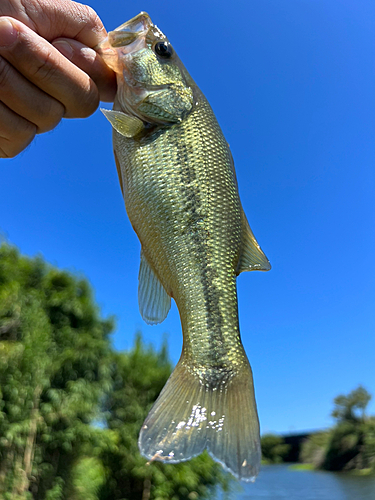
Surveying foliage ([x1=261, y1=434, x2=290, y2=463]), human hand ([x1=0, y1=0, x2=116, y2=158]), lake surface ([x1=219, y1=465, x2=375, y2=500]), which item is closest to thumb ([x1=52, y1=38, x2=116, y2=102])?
human hand ([x1=0, y1=0, x2=116, y2=158])

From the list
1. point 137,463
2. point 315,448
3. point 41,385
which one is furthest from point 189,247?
point 315,448

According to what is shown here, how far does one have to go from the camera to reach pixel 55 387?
13977mm

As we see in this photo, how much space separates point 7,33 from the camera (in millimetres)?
1511

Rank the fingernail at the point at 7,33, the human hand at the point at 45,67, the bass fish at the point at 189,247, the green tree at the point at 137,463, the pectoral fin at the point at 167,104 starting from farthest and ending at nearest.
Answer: the green tree at the point at 137,463, the pectoral fin at the point at 167,104, the human hand at the point at 45,67, the fingernail at the point at 7,33, the bass fish at the point at 189,247

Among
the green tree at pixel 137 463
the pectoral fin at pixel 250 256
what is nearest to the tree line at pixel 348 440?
the green tree at pixel 137 463

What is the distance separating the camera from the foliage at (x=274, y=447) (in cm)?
5428

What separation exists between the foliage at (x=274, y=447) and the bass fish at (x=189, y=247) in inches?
2335

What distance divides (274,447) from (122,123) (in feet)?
206

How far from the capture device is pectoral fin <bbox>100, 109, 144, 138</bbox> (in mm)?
1674

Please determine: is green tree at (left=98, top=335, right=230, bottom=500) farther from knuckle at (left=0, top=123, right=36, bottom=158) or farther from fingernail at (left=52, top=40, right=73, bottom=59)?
fingernail at (left=52, top=40, right=73, bottom=59)

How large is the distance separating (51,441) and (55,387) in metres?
1.74

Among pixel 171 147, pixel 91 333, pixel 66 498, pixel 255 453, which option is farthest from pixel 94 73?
pixel 91 333

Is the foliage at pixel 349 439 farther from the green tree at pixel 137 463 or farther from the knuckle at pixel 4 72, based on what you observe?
the knuckle at pixel 4 72

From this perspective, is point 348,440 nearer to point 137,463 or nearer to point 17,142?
point 137,463
